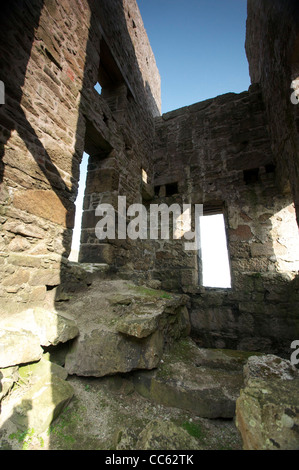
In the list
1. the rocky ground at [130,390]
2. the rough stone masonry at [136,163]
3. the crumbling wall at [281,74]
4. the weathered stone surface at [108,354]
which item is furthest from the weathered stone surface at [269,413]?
the crumbling wall at [281,74]

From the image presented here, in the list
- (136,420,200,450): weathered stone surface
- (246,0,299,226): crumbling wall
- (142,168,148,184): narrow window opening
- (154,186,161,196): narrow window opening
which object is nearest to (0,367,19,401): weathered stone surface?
(136,420,200,450): weathered stone surface

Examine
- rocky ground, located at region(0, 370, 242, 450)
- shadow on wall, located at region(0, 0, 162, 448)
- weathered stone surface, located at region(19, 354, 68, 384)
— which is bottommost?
rocky ground, located at region(0, 370, 242, 450)

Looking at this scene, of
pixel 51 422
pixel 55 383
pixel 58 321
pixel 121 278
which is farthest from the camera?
pixel 121 278

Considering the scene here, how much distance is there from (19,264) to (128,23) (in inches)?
240

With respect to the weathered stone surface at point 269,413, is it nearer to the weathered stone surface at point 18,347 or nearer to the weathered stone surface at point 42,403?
the weathered stone surface at point 42,403

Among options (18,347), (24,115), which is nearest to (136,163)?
(24,115)

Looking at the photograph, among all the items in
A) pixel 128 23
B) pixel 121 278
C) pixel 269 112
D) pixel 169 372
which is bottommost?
pixel 169 372

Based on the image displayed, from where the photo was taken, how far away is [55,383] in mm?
1522

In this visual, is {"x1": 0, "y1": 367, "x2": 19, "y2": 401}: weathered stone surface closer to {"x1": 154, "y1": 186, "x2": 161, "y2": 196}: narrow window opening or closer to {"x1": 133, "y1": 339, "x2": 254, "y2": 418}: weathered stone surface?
{"x1": 133, "y1": 339, "x2": 254, "y2": 418}: weathered stone surface

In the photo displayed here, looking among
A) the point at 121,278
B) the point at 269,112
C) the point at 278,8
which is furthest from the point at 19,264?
the point at 269,112

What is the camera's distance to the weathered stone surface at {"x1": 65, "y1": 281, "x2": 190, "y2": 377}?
1.77 m

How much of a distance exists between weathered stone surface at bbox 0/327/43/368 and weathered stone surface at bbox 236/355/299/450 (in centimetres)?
145

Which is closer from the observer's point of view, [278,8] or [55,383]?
[55,383]
